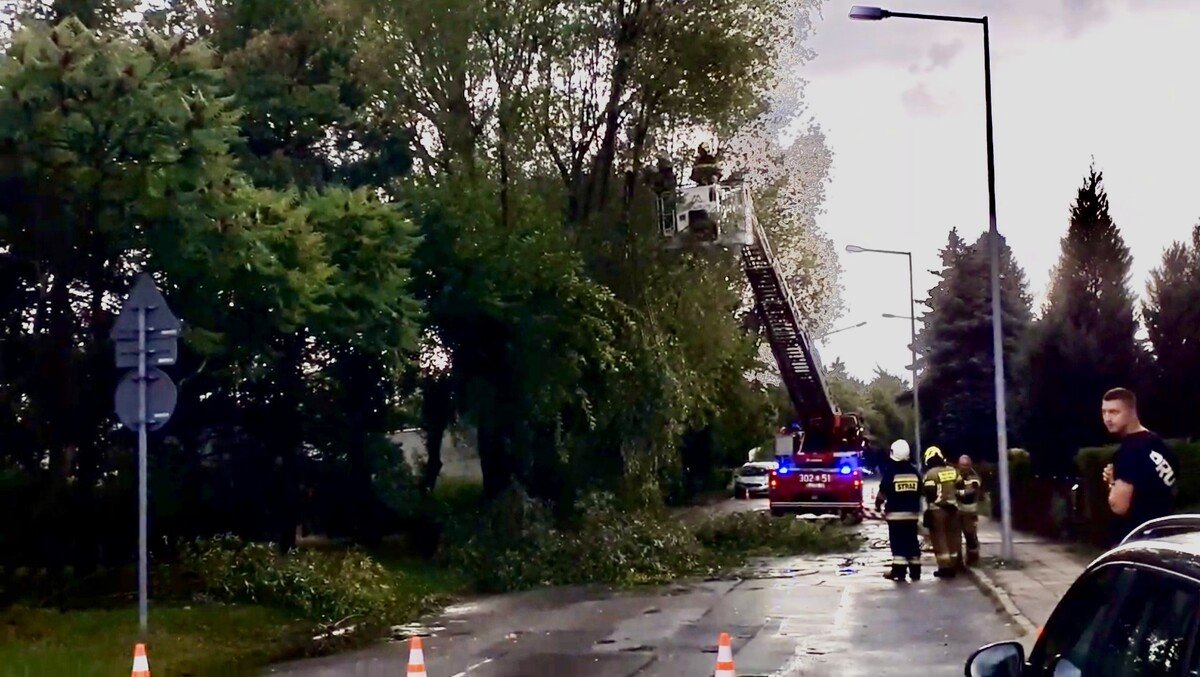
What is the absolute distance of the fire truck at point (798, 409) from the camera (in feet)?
99.0

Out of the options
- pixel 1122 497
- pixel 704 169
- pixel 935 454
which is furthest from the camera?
pixel 704 169

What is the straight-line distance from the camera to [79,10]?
1880cm

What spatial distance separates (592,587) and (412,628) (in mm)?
5501

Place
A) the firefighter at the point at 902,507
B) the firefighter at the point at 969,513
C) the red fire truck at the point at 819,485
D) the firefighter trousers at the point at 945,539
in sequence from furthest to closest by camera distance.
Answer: the red fire truck at the point at 819,485
the firefighter at the point at 969,513
the firefighter trousers at the point at 945,539
the firefighter at the point at 902,507

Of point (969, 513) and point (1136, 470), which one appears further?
point (969, 513)

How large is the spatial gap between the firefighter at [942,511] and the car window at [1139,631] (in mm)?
17269

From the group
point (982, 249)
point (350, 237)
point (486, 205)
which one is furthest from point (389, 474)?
point (982, 249)

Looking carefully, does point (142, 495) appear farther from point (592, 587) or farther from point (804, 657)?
point (592, 587)

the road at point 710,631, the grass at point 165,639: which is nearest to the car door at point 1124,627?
the road at point 710,631

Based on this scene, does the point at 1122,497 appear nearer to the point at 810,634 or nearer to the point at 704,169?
the point at 810,634

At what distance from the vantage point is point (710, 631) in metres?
16.7

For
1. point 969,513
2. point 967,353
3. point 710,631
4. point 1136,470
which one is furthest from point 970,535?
point 967,353

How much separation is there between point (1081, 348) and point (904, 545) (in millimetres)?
11792

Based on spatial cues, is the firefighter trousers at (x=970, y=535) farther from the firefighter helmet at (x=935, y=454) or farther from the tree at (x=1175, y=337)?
the tree at (x=1175, y=337)
